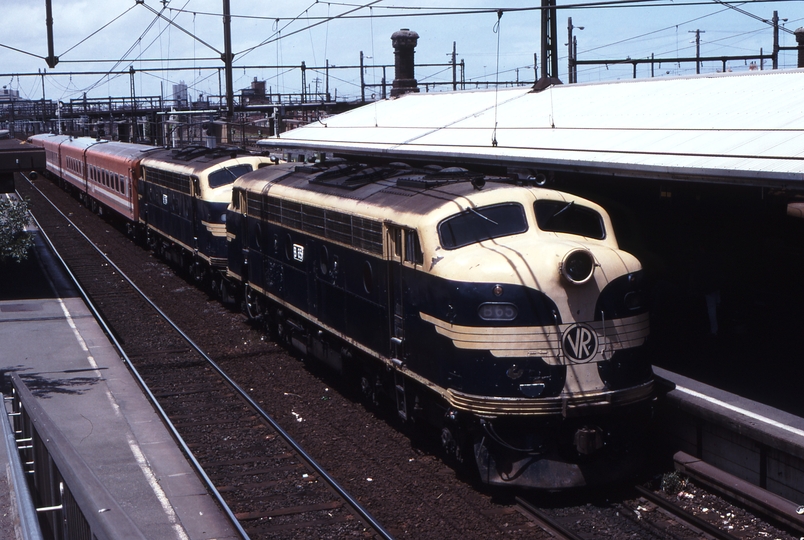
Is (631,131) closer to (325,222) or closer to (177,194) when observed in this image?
(325,222)

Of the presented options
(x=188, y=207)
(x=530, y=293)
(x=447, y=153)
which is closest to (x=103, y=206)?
(x=188, y=207)

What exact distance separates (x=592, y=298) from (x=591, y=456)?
5.57 ft

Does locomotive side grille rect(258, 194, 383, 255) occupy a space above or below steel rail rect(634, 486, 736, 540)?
above

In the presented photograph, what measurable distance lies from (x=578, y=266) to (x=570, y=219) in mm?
1313

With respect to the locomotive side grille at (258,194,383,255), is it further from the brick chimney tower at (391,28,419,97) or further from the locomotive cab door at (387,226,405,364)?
the brick chimney tower at (391,28,419,97)

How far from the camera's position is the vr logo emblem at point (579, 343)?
904 centimetres

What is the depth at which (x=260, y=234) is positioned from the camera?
16250 millimetres

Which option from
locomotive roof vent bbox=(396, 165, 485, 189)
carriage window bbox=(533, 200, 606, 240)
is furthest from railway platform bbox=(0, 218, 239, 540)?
carriage window bbox=(533, 200, 606, 240)

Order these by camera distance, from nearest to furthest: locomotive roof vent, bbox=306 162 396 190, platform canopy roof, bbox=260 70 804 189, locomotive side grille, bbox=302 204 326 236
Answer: platform canopy roof, bbox=260 70 804 189 → locomotive roof vent, bbox=306 162 396 190 → locomotive side grille, bbox=302 204 326 236

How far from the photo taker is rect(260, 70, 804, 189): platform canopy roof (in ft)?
33.5

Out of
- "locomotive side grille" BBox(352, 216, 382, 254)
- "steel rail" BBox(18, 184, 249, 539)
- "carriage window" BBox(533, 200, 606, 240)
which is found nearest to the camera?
"steel rail" BBox(18, 184, 249, 539)

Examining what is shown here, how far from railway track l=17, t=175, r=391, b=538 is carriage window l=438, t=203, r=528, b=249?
3084mm

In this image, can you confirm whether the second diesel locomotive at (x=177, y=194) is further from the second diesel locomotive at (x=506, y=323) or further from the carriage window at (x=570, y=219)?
the carriage window at (x=570, y=219)

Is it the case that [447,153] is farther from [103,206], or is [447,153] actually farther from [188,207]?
[103,206]
